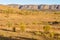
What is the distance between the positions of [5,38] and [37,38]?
2.86 m

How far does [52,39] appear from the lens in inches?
871

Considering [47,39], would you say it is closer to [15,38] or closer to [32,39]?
[32,39]

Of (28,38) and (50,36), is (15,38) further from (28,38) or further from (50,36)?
(50,36)

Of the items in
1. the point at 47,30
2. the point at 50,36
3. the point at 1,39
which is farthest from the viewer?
the point at 47,30

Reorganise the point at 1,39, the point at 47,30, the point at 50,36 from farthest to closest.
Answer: the point at 47,30
the point at 50,36
the point at 1,39

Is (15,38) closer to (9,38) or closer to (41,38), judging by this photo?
(9,38)

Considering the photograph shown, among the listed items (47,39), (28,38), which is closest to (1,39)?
(28,38)

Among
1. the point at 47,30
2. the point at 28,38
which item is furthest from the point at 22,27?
the point at 28,38

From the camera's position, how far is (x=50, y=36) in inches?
922

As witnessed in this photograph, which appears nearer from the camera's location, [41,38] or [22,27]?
[41,38]

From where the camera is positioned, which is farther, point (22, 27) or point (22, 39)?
point (22, 27)

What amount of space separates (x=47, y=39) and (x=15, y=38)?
2871mm

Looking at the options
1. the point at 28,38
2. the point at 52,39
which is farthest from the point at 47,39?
the point at 28,38

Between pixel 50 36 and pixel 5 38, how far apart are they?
418 centimetres
